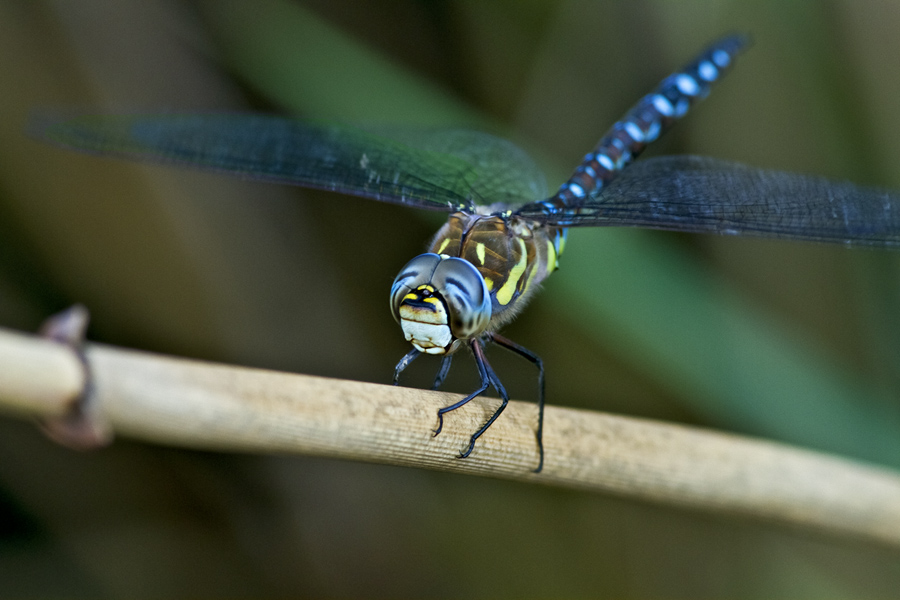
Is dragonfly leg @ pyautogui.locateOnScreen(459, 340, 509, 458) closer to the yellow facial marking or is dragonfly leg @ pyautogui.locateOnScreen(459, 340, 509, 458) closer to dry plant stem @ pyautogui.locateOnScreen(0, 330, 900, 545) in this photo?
dry plant stem @ pyautogui.locateOnScreen(0, 330, 900, 545)

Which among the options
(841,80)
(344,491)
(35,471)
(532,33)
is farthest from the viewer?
(532,33)

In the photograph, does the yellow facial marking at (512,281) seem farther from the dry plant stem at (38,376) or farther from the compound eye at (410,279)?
the dry plant stem at (38,376)

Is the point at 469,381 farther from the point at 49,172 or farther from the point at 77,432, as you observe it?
the point at 77,432

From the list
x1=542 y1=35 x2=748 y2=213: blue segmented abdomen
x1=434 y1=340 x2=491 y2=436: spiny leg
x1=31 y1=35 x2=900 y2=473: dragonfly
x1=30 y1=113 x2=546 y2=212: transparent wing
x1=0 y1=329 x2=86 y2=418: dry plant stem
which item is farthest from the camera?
x1=542 y1=35 x2=748 y2=213: blue segmented abdomen

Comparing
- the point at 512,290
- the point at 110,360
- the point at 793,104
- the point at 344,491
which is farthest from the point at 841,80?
the point at 110,360

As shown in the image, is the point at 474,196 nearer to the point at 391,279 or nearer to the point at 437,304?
the point at 391,279

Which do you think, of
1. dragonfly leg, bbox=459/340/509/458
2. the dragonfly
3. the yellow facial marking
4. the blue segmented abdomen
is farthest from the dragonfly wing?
dragonfly leg, bbox=459/340/509/458
